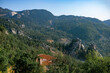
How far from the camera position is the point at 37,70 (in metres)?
23.5

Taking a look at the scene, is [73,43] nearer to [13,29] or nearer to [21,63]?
[13,29]

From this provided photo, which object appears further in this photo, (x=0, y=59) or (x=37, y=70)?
(x=37, y=70)

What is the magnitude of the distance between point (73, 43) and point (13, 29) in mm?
58937

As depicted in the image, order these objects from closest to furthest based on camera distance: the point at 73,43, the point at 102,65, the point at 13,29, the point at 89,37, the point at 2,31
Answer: the point at 102,65
the point at 2,31
the point at 73,43
the point at 13,29
the point at 89,37

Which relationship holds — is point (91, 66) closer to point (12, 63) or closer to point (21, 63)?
point (21, 63)

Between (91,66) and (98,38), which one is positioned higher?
(91,66)

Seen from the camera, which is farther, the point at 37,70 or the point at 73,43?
the point at 73,43

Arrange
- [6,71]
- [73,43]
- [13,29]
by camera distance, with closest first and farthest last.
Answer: [6,71] → [73,43] → [13,29]

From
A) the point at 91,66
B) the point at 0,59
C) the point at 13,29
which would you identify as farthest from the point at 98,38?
the point at 0,59

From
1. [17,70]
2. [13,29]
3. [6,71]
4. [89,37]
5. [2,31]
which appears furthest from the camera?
[89,37]

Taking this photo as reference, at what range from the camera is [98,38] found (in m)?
177

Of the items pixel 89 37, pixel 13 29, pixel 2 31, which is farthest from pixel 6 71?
pixel 89 37

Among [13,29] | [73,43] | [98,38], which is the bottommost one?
[98,38]

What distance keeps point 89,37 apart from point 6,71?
6583 inches
